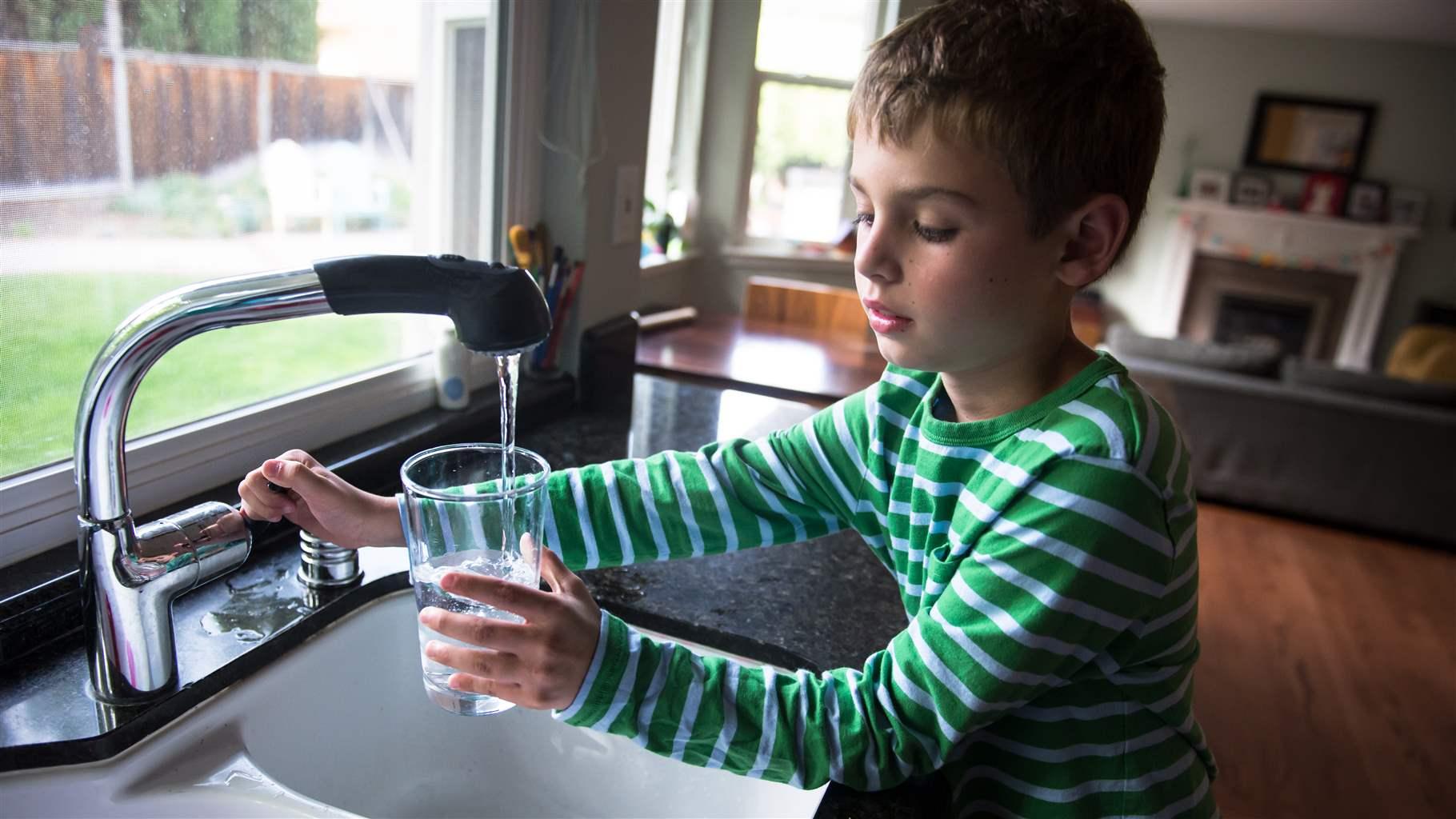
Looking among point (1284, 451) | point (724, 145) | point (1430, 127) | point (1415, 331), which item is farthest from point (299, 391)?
point (1430, 127)

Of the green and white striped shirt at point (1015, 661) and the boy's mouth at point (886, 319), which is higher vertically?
the boy's mouth at point (886, 319)

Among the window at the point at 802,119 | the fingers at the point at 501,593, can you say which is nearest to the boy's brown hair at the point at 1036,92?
the fingers at the point at 501,593

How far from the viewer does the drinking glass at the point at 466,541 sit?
0.65 m

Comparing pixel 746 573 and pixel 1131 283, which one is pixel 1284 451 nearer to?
pixel 746 573

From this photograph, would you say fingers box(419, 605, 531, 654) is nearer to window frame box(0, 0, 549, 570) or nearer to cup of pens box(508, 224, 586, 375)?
window frame box(0, 0, 549, 570)

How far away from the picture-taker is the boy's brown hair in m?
0.60

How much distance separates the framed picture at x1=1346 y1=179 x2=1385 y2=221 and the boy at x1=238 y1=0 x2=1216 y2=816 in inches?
318

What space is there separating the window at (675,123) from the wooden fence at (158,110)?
1.82 m

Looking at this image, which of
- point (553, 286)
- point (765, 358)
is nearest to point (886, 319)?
point (553, 286)

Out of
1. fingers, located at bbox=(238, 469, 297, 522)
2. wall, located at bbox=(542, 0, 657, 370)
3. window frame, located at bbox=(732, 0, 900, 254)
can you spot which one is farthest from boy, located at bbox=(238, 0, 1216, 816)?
window frame, located at bbox=(732, 0, 900, 254)

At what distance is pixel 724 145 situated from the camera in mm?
3541

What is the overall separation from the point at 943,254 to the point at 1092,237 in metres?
0.12

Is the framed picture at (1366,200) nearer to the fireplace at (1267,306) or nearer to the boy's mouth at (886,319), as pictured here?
the fireplace at (1267,306)

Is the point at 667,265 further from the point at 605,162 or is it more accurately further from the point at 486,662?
the point at 486,662
